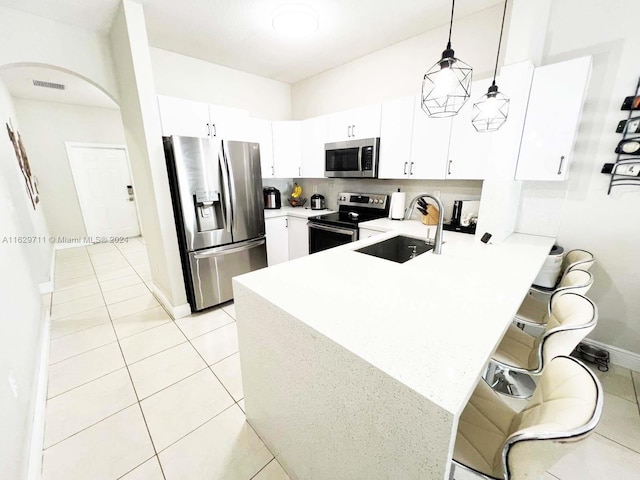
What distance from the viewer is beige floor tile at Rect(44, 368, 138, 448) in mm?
1544

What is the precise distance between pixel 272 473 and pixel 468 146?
106 inches

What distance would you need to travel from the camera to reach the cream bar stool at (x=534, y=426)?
602 millimetres

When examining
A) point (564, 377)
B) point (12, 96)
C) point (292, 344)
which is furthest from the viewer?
point (12, 96)

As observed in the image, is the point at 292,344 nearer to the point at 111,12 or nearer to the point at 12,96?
the point at 111,12

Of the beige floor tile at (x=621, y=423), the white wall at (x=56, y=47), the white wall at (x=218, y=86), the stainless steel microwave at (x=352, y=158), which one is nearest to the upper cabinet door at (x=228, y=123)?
the white wall at (x=218, y=86)

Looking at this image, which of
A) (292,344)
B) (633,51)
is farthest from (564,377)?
(633,51)

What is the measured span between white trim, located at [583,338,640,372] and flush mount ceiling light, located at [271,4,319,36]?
3.64 m

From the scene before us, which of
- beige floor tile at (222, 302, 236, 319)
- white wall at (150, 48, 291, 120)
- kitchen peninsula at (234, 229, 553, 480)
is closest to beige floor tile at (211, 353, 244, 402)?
kitchen peninsula at (234, 229, 553, 480)

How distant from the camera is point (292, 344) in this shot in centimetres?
102

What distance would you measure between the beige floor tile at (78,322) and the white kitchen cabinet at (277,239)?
187 cm

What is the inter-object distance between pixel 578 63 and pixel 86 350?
426 centimetres

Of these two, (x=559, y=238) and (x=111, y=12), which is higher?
(x=111, y=12)

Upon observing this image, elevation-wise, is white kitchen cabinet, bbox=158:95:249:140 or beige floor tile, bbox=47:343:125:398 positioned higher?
white kitchen cabinet, bbox=158:95:249:140

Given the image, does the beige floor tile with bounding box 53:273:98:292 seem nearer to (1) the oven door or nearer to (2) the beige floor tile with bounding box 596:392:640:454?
(1) the oven door
